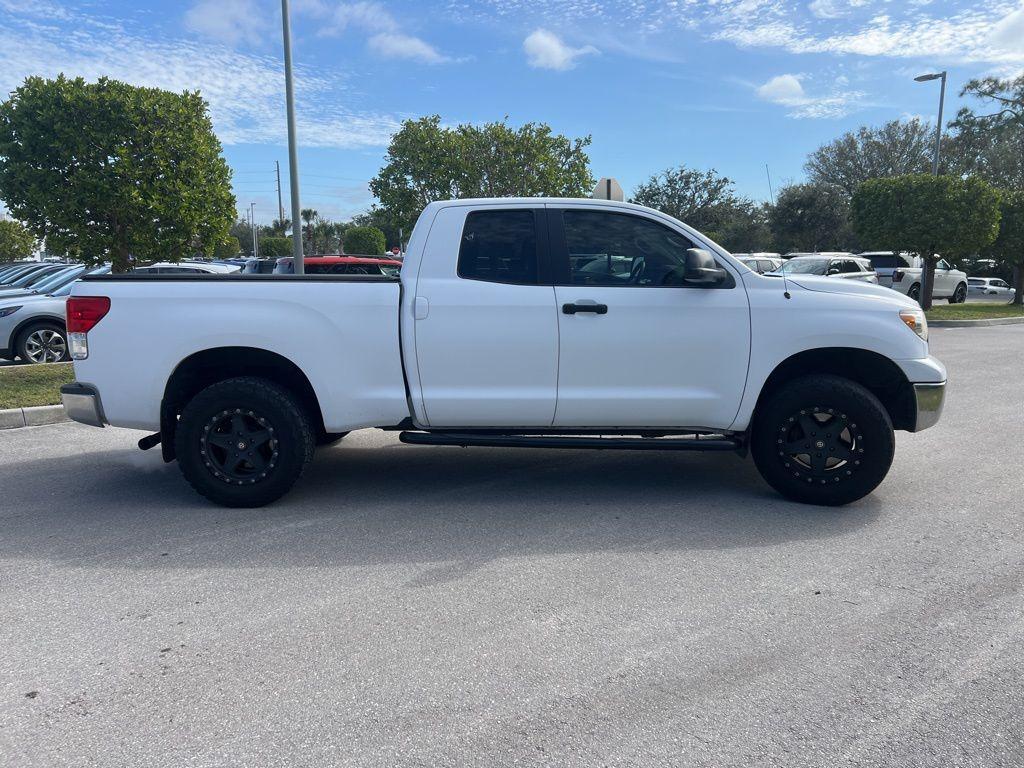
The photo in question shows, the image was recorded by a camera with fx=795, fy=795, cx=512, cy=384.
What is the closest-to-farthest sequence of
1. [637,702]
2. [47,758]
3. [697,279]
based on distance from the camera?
[47,758], [637,702], [697,279]

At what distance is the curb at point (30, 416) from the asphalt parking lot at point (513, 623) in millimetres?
2745

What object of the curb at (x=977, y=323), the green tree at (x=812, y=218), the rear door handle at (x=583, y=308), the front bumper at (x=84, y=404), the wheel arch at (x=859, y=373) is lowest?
the curb at (x=977, y=323)

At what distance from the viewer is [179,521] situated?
5.06 meters

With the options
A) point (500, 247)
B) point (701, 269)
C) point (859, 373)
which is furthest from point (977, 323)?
point (500, 247)

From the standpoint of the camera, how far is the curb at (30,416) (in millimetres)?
8203

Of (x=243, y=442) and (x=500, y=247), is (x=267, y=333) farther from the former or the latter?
(x=500, y=247)

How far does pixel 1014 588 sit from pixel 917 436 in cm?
372

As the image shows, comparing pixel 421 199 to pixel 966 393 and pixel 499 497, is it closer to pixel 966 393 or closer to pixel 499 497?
pixel 966 393

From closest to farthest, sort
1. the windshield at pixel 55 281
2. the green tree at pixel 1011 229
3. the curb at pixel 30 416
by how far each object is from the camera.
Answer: the curb at pixel 30 416 < the windshield at pixel 55 281 < the green tree at pixel 1011 229

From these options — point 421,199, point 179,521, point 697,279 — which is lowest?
point 179,521

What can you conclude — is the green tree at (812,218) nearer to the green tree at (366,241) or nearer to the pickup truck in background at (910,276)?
the pickup truck in background at (910,276)

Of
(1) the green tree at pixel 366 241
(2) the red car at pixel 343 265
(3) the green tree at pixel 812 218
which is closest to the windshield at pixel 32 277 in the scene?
(2) the red car at pixel 343 265

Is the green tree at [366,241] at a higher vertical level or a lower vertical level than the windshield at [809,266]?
higher

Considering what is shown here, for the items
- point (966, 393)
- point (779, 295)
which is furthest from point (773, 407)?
point (966, 393)
